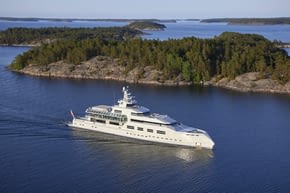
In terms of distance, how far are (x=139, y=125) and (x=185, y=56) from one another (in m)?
25.5

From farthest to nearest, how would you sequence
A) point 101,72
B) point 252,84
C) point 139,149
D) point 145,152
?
point 101,72
point 252,84
point 139,149
point 145,152

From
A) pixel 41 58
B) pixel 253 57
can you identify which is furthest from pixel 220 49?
pixel 41 58

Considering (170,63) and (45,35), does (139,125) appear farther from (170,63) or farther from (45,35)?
(45,35)

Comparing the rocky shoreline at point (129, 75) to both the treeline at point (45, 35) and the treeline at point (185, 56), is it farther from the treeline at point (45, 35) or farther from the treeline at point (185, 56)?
the treeline at point (45, 35)

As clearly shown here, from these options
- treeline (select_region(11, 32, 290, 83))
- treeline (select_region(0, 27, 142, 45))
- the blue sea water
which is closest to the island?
treeline (select_region(11, 32, 290, 83))

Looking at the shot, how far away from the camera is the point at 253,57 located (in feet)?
164

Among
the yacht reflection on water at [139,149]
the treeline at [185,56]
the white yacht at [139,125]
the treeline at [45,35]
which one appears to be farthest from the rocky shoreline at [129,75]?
the treeline at [45,35]

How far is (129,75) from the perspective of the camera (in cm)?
5069

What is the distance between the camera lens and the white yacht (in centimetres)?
2633

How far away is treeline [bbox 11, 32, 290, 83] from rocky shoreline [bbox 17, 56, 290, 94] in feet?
2.22

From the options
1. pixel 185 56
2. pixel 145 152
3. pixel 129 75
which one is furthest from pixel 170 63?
pixel 145 152

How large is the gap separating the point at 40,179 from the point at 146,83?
2814 cm

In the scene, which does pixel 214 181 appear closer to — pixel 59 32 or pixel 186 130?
pixel 186 130

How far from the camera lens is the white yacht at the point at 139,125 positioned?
26.3 m
